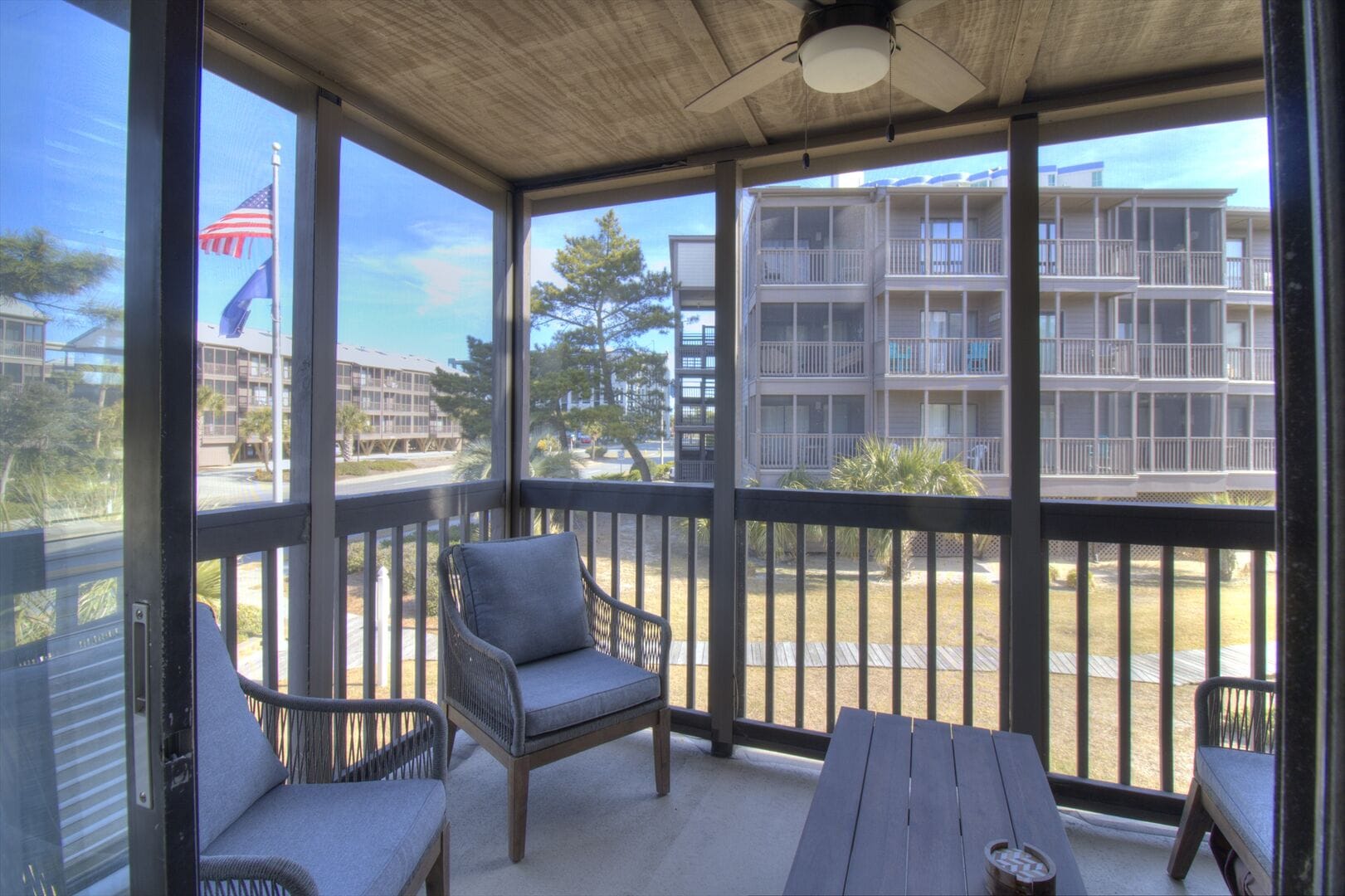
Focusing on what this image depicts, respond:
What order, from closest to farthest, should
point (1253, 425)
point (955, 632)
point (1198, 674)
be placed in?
point (1253, 425) → point (1198, 674) → point (955, 632)

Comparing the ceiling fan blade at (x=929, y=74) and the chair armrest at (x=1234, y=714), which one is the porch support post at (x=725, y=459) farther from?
the chair armrest at (x=1234, y=714)

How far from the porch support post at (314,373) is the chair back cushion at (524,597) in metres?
0.55

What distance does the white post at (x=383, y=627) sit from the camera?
2.91 m

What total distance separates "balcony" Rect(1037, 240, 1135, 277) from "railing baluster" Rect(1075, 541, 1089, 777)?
108cm

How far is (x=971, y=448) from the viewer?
2.81 meters

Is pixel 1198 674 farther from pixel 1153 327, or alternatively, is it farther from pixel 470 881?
pixel 470 881

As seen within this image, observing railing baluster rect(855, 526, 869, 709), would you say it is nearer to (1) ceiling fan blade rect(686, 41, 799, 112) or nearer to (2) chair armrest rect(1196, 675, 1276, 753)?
(2) chair armrest rect(1196, 675, 1276, 753)

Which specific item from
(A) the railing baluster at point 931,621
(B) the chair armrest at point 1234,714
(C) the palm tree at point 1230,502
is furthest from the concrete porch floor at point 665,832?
(C) the palm tree at point 1230,502

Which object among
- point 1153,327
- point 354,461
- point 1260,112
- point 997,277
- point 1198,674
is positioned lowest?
point 1198,674

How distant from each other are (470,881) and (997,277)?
9.65 ft

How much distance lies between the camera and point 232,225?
221 centimetres

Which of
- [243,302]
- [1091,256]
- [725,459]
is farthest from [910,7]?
[243,302]

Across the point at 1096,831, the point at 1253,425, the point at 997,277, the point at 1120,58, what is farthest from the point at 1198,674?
the point at 1120,58

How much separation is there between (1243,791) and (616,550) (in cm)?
252
